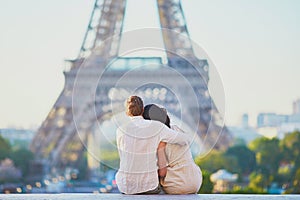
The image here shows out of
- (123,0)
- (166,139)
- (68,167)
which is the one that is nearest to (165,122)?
(166,139)

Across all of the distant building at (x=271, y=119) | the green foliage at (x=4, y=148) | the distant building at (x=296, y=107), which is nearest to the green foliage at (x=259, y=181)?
the distant building at (x=271, y=119)

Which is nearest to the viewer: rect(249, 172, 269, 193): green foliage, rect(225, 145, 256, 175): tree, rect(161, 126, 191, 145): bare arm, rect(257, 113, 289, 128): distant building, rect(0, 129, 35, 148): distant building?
rect(161, 126, 191, 145): bare arm

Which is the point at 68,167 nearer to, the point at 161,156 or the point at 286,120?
the point at 286,120

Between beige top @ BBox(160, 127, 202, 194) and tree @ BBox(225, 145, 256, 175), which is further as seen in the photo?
tree @ BBox(225, 145, 256, 175)

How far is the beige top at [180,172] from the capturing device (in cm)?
277

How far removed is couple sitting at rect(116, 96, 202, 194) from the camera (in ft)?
9.00

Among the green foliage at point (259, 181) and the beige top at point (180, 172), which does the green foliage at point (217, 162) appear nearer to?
the green foliage at point (259, 181)

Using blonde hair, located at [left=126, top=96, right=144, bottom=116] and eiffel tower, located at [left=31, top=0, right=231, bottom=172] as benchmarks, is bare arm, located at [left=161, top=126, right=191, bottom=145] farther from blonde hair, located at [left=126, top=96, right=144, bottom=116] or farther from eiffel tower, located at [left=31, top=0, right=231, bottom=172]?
eiffel tower, located at [left=31, top=0, right=231, bottom=172]

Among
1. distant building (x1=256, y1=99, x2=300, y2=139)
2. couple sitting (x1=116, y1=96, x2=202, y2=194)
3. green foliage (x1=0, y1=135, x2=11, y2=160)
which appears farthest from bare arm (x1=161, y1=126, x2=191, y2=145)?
distant building (x1=256, y1=99, x2=300, y2=139)

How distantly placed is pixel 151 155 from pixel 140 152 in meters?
0.04

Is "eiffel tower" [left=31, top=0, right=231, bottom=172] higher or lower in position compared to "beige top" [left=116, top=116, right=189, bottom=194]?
higher

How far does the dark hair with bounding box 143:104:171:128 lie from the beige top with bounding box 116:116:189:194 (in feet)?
0.13

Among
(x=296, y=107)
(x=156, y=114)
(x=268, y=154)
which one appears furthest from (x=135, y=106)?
(x=296, y=107)

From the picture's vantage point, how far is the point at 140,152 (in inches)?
109
